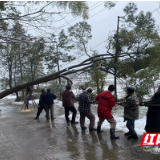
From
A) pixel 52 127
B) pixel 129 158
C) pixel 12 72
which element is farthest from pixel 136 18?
pixel 12 72

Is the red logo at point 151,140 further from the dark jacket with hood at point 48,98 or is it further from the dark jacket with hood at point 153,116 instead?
the dark jacket with hood at point 48,98

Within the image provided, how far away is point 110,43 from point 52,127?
7133 millimetres

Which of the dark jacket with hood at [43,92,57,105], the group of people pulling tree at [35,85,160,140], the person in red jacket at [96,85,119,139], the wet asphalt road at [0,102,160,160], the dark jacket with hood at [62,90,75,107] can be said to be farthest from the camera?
the dark jacket with hood at [43,92,57,105]

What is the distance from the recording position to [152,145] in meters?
5.52

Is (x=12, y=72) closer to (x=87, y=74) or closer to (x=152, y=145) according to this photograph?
(x=87, y=74)

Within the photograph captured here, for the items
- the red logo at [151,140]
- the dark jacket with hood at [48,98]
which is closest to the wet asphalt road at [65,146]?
the red logo at [151,140]

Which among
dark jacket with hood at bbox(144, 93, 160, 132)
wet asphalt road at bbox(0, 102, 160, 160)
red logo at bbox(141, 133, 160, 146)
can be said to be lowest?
wet asphalt road at bbox(0, 102, 160, 160)

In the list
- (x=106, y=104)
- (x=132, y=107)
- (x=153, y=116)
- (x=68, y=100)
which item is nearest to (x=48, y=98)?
(x=68, y=100)

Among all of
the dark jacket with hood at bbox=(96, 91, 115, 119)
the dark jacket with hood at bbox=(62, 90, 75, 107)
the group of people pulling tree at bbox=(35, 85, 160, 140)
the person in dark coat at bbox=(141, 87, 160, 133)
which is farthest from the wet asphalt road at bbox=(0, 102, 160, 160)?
the dark jacket with hood at bbox=(62, 90, 75, 107)

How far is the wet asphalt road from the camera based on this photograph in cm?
529

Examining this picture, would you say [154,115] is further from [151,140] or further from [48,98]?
[48,98]

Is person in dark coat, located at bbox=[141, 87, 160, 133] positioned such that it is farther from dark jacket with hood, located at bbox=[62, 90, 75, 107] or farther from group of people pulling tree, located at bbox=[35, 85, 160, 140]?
dark jacket with hood, located at bbox=[62, 90, 75, 107]

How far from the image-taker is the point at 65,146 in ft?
20.2

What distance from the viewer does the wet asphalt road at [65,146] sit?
5.29m
